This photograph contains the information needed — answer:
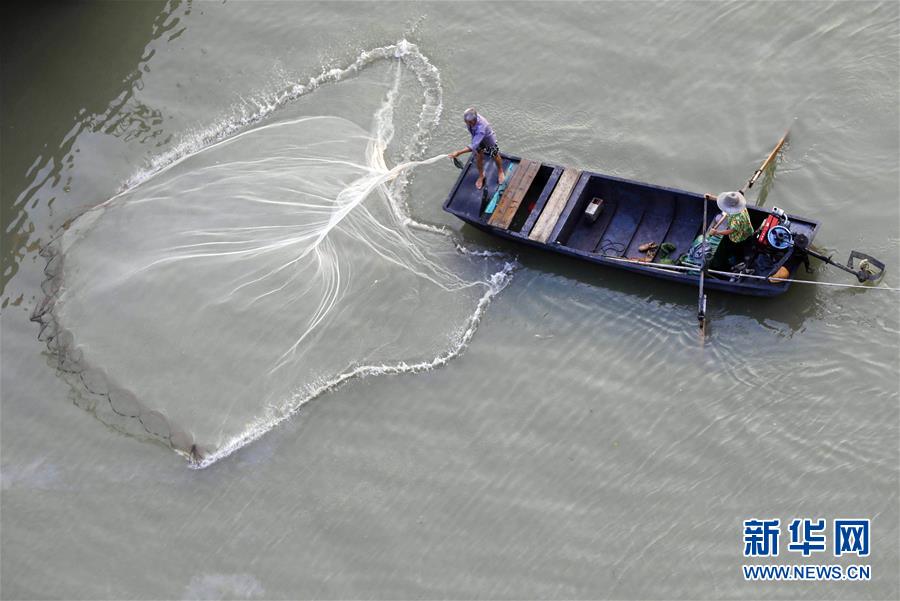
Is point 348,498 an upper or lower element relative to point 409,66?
lower

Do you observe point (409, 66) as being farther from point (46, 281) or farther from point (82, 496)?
point (82, 496)

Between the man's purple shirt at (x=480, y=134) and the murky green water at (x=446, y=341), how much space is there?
3.97 feet

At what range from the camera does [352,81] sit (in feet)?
48.6

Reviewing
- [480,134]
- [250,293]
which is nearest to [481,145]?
[480,134]

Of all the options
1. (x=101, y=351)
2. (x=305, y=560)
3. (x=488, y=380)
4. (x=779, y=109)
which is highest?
(x=779, y=109)

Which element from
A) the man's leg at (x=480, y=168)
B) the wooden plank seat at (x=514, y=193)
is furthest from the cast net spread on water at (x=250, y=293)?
the man's leg at (x=480, y=168)

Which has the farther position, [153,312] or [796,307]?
[153,312]

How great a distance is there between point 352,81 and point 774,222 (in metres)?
7.57

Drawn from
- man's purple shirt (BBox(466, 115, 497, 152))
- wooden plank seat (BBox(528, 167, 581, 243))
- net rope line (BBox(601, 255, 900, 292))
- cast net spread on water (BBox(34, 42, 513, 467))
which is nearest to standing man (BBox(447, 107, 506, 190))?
man's purple shirt (BBox(466, 115, 497, 152))

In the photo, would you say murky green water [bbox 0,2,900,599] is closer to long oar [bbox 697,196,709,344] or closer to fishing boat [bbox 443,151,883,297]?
long oar [bbox 697,196,709,344]

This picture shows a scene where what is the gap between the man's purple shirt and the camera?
12.2 metres

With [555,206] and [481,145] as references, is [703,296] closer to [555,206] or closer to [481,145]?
[555,206]

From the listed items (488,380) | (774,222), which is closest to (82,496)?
(488,380)

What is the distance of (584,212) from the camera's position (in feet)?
41.0
